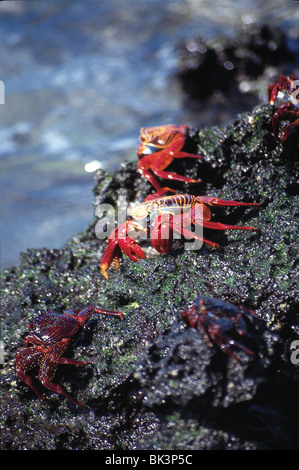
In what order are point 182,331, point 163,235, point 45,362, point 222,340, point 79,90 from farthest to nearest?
point 79,90, point 163,235, point 45,362, point 182,331, point 222,340

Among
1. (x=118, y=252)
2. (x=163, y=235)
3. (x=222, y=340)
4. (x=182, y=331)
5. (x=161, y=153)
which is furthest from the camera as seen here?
(x=161, y=153)

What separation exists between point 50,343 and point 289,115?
2072 mm

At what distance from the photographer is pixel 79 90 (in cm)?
782

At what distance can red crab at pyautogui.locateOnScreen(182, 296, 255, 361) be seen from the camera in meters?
2.04

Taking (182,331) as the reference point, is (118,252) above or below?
above

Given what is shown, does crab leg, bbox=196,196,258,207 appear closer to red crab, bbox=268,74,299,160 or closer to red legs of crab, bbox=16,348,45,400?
red crab, bbox=268,74,299,160

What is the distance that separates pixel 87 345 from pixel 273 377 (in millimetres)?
1001

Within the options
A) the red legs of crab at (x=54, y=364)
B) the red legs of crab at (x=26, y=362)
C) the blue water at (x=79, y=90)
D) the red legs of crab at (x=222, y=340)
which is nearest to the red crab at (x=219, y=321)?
the red legs of crab at (x=222, y=340)

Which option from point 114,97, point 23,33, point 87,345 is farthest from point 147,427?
point 23,33

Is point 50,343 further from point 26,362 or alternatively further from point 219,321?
point 219,321

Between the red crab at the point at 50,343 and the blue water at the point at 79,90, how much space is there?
2.02 m

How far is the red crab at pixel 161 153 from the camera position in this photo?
334 cm

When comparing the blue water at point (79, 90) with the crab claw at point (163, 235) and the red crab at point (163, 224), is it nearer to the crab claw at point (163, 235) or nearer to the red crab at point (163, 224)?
the red crab at point (163, 224)

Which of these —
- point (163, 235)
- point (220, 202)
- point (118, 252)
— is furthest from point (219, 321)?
point (118, 252)
